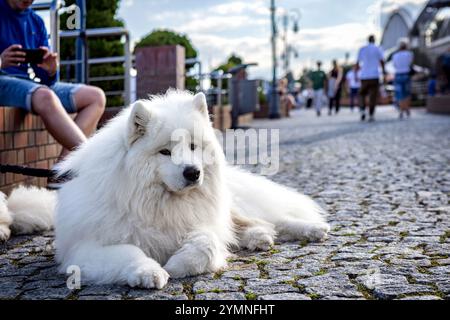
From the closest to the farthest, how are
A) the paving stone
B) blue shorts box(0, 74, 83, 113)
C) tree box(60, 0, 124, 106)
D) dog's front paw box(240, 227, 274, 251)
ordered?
the paving stone → dog's front paw box(240, 227, 274, 251) → blue shorts box(0, 74, 83, 113) → tree box(60, 0, 124, 106)

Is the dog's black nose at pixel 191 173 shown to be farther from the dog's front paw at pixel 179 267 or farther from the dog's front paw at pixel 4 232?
the dog's front paw at pixel 4 232

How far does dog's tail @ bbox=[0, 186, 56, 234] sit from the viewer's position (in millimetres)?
4855

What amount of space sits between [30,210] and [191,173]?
212 cm

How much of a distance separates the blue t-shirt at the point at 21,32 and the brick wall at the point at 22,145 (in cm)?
37

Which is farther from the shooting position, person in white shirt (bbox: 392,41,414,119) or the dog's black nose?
person in white shirt (bbox: 392,41,414,119)

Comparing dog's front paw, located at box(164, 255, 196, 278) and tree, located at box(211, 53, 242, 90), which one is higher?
tree, located at box(211, 53, 242, 90)

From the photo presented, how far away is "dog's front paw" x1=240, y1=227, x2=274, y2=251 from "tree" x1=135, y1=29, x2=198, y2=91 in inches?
359

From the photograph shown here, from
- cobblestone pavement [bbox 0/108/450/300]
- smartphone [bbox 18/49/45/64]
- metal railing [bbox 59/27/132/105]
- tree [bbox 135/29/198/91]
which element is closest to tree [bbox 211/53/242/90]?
tree [bbox 135/29/198/91]

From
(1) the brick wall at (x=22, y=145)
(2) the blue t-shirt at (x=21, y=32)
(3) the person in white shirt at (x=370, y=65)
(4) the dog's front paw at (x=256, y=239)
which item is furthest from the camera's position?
(3) the person in white shirt at (x=370, y=65)

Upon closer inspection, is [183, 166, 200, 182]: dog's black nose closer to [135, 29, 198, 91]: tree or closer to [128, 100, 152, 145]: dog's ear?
[128, 100, 152, 145]: dog's ear

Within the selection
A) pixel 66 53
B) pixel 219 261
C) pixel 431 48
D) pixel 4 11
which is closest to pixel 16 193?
pixel 4 11

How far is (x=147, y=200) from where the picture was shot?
3.52m

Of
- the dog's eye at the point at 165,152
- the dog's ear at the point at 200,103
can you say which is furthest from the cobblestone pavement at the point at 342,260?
the dog's ear at the point at 200,103

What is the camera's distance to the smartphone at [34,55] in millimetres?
5543
